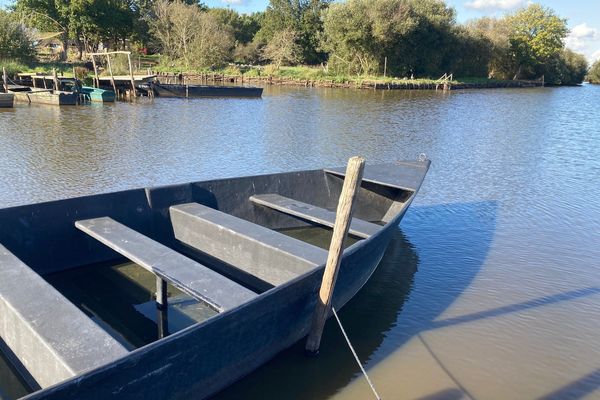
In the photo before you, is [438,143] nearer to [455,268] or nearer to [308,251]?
[455,268]

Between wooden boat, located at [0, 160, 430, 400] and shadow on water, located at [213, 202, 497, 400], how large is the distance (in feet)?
0.80

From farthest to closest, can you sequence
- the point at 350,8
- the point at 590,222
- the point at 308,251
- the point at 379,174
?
the point at 350,8 < the point at 590,222 < the point at 379,174 < the point at 308,251

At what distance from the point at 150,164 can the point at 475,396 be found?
9.67m

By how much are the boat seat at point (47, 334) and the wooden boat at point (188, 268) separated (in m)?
0.01

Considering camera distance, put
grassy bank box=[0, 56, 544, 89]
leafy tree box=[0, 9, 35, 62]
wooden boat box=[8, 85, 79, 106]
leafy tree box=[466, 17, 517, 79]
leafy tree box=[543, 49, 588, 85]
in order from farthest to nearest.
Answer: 1. leafy tree box=[543, 49, 588, 85]
2. leafy tree box=[466, 17, 517, 79]
3. grassy bank box=[0, 56, 544, 89]
4. leafy tree box=[0, 9, 35, 62]
5. wooden boat box=[8, 85, 79, 106]

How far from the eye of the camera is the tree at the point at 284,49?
5266 centimetres

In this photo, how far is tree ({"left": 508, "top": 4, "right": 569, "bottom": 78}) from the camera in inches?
2498

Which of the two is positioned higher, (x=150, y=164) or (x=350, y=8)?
(x=350, y=8)

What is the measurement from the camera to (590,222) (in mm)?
9352

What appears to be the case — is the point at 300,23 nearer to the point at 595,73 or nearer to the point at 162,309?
the point at 162,309

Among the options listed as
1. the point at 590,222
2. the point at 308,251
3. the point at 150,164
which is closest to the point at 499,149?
the point at 590,222

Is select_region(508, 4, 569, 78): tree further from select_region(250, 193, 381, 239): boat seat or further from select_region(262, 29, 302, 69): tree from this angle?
select_region(250, 193, 381, 239): boat seat

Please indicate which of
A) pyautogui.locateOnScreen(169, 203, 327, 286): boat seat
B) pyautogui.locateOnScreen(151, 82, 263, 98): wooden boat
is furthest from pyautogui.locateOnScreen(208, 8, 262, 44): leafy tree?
pyautogui.locateOnScreen(169, 203, 327, 286): boat seat

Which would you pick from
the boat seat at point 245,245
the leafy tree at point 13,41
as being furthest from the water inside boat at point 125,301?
the leafy tree at point 13,41
